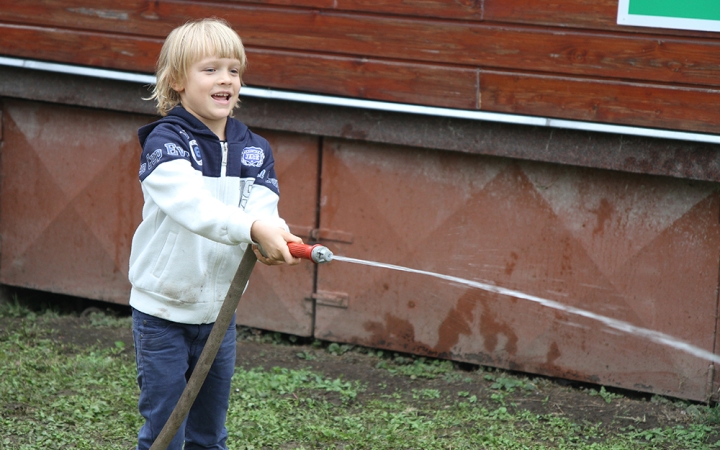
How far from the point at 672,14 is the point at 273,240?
8.37 ft

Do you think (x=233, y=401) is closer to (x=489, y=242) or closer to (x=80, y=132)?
(x=489, y=242)

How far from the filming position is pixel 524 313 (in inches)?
181

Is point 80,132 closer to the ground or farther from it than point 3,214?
farther from it

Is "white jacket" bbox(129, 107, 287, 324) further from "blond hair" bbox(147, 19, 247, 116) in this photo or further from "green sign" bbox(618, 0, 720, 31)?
"green sign" bbox(618, 0, 720, 31)

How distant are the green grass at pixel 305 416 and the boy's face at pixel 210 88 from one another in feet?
5.30

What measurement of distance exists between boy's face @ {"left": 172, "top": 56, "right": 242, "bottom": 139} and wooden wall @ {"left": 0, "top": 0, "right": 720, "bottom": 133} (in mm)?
1858

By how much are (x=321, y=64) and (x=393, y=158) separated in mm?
650

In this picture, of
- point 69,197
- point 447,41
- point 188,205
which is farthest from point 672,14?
point 69,197

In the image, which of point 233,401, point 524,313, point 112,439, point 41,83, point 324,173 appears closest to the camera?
point 112,439

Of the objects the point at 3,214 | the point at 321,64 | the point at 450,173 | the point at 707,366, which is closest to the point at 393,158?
the point at 450,173

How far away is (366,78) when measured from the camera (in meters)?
4.62

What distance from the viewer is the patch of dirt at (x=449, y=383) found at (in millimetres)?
4234

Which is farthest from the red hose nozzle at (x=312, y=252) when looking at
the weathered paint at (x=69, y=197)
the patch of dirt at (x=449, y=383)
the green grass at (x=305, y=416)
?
the weathered paint at (x=69, y=197)

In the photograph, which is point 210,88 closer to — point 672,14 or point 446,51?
point 446,51
